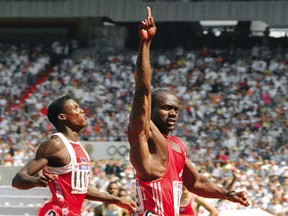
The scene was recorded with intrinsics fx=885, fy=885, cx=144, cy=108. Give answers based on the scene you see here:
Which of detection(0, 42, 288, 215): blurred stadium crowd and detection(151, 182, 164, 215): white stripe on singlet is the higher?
detection(151, 182, 164, 215): white stripe on singlet

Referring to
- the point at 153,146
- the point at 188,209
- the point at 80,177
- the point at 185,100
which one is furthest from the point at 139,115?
the point at 185,100

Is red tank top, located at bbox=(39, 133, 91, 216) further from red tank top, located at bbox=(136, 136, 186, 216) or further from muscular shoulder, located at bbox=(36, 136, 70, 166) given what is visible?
red tank top, located at bbox=(136, 136, 186, 216)

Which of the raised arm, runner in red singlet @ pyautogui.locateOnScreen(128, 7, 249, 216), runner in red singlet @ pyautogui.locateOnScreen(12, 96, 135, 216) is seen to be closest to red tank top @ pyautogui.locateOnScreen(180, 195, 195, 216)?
runner in red singlet @ pyautogui.locateOnScreen(12, 96, 135, 216)

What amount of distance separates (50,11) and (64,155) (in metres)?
26.3

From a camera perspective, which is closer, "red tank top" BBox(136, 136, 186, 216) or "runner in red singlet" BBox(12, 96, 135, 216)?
"red tank top" BBox(136, 136, 186, 216)

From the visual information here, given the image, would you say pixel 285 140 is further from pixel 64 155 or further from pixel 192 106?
pixel 64 155

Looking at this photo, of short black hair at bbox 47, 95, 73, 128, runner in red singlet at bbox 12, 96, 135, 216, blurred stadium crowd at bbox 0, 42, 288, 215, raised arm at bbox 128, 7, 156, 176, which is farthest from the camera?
blurred stadium crowd at bbox 0, 42, 288, 215

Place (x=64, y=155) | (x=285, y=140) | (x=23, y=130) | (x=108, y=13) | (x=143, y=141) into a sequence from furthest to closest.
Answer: (x=108, y=13) → (x=23, y=130) → (x=285, y=140) → (x=64, y=155) → (x=143, y=141)

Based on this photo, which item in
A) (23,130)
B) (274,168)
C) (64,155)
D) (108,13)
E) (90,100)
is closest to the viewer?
(64,155)

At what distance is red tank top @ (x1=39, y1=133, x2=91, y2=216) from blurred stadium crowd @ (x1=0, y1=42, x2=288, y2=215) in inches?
451

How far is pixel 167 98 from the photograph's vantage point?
21.4 ft

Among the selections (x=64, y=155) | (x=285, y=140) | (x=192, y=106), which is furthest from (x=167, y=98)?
(x=192, y=106)

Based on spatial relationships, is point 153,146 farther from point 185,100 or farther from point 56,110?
point 185,100

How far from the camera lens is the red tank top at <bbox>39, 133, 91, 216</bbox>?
7.79 meters
